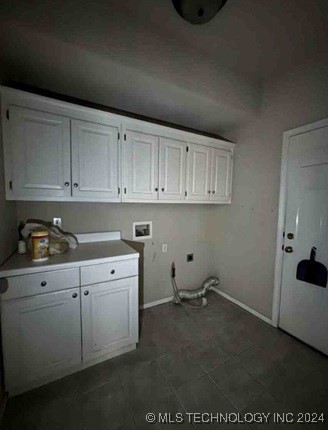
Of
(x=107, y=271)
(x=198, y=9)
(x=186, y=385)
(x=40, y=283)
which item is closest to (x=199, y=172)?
(x=198, y=9)

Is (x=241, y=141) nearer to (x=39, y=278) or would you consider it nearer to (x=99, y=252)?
(x=99, y=252)

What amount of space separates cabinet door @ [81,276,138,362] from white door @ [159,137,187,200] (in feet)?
3.02

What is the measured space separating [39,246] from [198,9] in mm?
1847

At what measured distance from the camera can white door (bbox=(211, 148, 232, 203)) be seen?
7.16 ft

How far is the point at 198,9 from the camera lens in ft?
3.66

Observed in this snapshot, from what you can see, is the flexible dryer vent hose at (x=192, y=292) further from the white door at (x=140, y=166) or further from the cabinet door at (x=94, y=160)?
the cabinet door at (x=94, y=160)

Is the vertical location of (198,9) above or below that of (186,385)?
above

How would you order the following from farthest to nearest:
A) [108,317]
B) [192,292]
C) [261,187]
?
[192,292]
[261,187]
[108,317]

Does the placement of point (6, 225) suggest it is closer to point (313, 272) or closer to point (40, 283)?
point (40, 283)

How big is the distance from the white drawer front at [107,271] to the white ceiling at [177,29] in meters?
1.45

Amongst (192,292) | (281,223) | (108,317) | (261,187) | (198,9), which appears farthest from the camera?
(192,292)

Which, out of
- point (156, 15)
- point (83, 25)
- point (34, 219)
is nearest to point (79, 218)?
point (34, 219)

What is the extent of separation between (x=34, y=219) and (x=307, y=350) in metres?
2.73

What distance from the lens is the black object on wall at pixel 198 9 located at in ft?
3.52
